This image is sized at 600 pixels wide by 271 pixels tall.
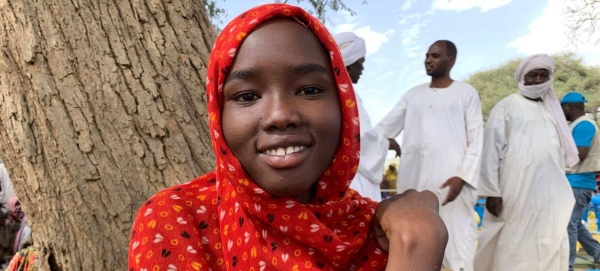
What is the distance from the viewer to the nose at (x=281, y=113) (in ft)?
3.28

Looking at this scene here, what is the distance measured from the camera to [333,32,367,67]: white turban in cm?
377

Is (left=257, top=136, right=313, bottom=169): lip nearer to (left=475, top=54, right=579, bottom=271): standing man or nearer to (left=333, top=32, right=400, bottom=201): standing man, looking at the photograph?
(left=333, top=32, right=400, bottom=201): standing man

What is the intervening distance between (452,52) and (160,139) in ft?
11.6

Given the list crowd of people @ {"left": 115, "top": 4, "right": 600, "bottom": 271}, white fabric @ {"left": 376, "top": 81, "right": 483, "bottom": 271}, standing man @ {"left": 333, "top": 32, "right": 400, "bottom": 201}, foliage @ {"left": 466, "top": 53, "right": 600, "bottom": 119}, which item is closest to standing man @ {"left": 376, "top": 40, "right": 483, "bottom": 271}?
white fabric @ {"left": 376, "top": 81, "right": 483, "bottom": 271}

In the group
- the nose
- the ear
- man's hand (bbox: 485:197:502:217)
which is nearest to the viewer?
the nose

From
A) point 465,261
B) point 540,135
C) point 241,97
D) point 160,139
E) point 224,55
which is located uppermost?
point 224,55

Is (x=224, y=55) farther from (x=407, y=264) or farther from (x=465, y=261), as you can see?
(x=465, y=261)

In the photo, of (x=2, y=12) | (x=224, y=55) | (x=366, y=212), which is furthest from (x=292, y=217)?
(x=2, y=12)

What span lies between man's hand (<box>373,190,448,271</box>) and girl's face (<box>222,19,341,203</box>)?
206mm

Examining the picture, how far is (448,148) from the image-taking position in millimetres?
4332

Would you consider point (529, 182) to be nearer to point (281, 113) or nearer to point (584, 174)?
point (584, 174)

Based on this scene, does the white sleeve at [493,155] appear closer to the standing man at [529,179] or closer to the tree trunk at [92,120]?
the standing man at [529,179]

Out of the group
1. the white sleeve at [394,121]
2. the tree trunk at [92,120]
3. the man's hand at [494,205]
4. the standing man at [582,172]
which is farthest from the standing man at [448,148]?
the tree trunk at [92,120]

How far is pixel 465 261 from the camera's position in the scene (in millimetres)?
4371
